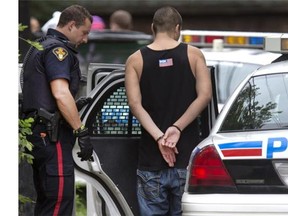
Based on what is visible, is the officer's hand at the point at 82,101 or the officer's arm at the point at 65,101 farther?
the officer's hand at the point at 82,101

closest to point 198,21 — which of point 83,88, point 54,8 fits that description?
point 54,8

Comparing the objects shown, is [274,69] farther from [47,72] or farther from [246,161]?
[47,72]

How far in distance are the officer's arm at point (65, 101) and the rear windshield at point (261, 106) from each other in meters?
0.94

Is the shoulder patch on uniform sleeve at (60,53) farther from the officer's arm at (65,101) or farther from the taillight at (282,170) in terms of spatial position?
the taillight at (282,170)

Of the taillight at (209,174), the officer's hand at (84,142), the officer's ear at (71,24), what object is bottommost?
the taillight at (209,174)

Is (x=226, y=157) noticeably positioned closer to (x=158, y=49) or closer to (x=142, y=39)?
(x=158, y=49)

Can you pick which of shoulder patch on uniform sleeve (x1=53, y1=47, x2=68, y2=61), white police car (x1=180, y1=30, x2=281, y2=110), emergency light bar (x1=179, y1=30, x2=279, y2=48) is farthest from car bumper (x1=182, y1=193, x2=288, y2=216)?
emergency light bar (x1=179, y1=30, x2=279, y2=48)

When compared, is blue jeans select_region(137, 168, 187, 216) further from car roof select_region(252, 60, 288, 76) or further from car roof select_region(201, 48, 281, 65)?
car roof select_region(201, 48, 281, 65)

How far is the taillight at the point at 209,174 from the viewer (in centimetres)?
622

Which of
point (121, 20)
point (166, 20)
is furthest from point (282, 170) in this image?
point (121, 20)

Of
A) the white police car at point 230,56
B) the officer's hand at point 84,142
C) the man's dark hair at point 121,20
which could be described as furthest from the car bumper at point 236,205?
the man's dark hair at point 121,20

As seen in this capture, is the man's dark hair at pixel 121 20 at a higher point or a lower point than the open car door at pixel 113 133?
higher

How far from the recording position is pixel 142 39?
13336 millimetres
